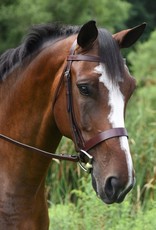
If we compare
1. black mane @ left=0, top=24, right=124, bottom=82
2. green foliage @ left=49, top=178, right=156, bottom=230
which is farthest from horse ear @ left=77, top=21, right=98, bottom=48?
green foliage @ left=49, top=178, right=156, bottom=230

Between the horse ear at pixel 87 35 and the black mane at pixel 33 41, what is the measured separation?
31cm

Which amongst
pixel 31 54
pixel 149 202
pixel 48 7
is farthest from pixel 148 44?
pixel 31 54

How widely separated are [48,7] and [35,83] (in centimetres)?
411

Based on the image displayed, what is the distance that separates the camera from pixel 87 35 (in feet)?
10.9

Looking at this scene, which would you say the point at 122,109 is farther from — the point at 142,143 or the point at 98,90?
the point at 142,143

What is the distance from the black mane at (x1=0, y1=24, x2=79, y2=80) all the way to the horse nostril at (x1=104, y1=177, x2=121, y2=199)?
3.13 feet

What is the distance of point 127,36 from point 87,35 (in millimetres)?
295

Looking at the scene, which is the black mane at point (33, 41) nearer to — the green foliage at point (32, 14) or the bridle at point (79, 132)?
the bridle at point (79, 132)

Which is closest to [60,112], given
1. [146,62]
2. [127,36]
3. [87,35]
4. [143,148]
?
[87,35]

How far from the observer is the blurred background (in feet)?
17.0

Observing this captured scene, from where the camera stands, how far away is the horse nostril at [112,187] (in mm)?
3087

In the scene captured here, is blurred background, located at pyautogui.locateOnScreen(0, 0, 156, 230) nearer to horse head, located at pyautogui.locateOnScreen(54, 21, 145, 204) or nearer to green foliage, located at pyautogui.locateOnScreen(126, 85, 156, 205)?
green foliage, located at pyautogui.locateOnScreen(126, 85, 156, 205)

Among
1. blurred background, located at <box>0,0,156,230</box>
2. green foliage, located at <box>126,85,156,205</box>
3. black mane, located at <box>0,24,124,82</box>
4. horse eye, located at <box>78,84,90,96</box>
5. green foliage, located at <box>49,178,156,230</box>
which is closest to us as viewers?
horse eye, located at <box>78,84,90,96</box>

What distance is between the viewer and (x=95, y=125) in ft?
10.6
